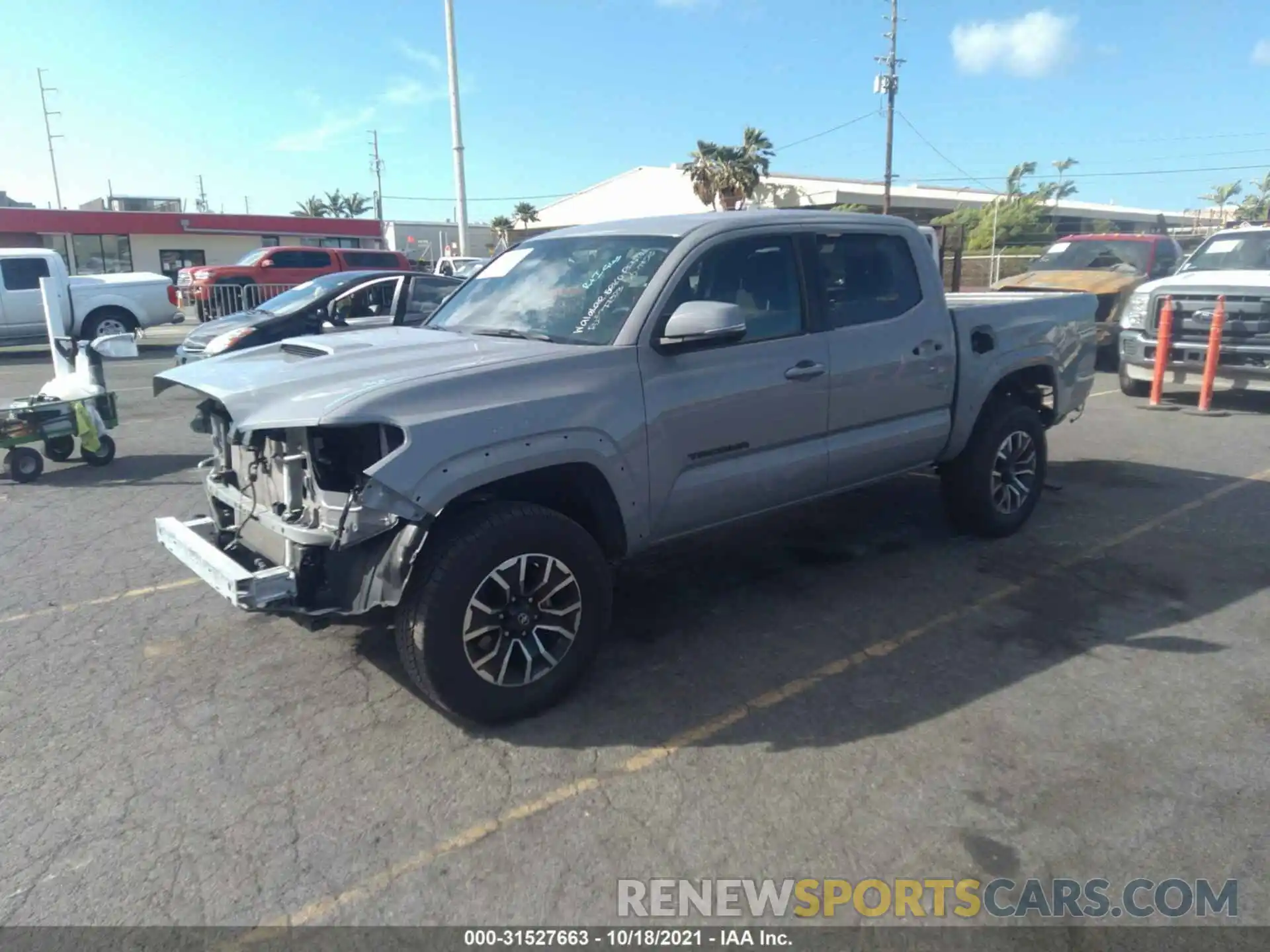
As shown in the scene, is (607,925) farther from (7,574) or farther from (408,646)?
(7,574)

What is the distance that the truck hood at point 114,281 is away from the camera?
17828 millimetres

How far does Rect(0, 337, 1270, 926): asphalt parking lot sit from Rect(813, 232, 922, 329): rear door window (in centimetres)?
151

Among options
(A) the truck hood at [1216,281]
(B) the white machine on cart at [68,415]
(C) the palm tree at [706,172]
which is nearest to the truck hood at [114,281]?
(B) the white machine on cart at [68,415]

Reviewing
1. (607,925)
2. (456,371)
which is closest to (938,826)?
(607,925)

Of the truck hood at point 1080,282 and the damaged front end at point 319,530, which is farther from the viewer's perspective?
the truck hood at point 1080,282

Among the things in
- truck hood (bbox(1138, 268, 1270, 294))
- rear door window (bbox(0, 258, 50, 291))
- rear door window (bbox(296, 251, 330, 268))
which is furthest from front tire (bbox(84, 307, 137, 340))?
truck hood (bbox(1138, 268, 1270, 294))

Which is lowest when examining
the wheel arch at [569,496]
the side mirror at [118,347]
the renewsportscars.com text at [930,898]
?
the renewsportscars.com text at [930,898]

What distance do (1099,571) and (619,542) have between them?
119 inches

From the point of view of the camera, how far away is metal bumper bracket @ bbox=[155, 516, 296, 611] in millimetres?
3342

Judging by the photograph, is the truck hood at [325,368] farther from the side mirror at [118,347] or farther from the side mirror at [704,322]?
the side mirror at [118,347]

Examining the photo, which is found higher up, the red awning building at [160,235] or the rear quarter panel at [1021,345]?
the red awning building at [160,235]

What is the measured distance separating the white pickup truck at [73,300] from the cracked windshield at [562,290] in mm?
15439

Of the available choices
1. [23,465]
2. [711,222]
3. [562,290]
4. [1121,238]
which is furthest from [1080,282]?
[23,465]

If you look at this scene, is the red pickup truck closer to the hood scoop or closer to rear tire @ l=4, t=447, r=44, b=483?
rear tire @ l=4, t=447, r=44, b=483
